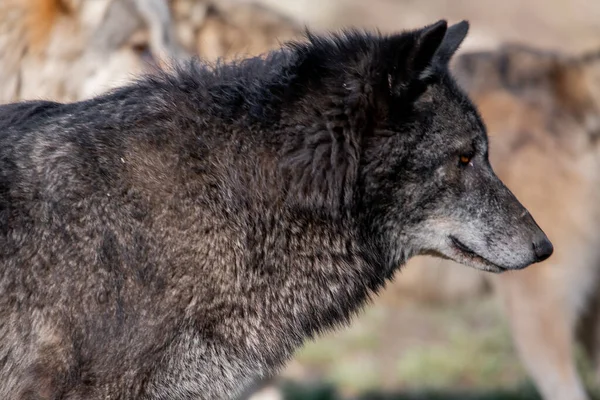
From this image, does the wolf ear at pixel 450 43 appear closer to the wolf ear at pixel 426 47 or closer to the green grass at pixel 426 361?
the wolf ear at pixel 426 47

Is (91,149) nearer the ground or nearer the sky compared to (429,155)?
nearer the ground

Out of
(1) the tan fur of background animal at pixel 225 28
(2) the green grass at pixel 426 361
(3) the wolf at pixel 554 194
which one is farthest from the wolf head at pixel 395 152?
(2) the green grass at pixel 426 361

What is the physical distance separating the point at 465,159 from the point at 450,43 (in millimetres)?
602

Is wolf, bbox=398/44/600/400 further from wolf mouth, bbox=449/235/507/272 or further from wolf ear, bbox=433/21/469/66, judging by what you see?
wolf mouth, bbox=449/235/507/272

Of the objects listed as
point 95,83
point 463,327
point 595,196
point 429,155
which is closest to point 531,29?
point 463,327

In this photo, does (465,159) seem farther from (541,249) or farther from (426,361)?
(426,361)

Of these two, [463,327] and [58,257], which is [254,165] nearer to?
[58,257]

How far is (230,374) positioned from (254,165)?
88cm

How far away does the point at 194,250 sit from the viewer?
3654mm

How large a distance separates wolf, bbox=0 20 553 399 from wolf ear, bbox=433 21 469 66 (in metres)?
0.02

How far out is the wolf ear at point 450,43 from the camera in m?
4.09

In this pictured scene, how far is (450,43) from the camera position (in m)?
4.24

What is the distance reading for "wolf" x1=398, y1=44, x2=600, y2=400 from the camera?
6934 mm

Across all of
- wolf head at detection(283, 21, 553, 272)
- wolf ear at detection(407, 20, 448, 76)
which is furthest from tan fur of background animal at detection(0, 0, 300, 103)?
wolf ear at detection(407, 20, 448, 76)
